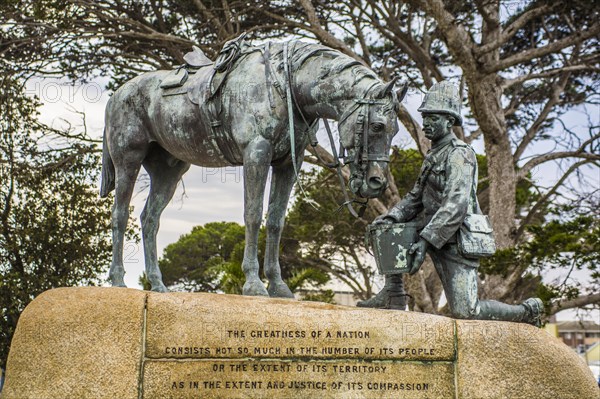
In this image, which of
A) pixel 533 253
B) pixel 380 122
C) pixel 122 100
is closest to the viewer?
pixel 380 122

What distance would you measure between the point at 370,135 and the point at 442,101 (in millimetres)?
712

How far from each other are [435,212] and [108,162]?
3.27 meters

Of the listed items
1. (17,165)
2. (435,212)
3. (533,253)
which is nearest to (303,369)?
(435,212)

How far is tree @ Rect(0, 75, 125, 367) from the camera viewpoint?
58.7 ft

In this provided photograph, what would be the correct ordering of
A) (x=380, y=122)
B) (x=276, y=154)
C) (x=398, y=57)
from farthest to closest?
(x=398, y=57) → (x=276, y=154) → (x=380, y=122)

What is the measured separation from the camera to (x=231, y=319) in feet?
19.3

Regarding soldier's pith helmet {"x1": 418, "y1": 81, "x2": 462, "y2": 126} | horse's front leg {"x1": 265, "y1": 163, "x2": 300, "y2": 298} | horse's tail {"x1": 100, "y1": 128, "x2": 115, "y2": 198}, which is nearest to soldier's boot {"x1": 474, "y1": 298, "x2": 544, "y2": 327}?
soldier's pith helmet {"x1": 418, "y1": 81, "x2": 462, "y2": 126}

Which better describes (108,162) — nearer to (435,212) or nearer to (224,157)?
(224,157)

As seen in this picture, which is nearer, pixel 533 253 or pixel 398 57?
pixel 533 253

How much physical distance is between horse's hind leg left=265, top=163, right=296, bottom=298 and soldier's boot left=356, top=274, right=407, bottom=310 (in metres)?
0.76

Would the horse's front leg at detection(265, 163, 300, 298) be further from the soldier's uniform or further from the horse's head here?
the soldier's uniform

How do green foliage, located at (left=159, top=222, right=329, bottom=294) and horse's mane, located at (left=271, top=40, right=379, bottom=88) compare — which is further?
green foliage, located at (left=159, top=222, right=329, bottom=294)

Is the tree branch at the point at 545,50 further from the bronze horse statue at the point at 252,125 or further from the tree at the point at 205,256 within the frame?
the tree at the point at 205,256

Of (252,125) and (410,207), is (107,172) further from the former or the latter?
(410,207)
